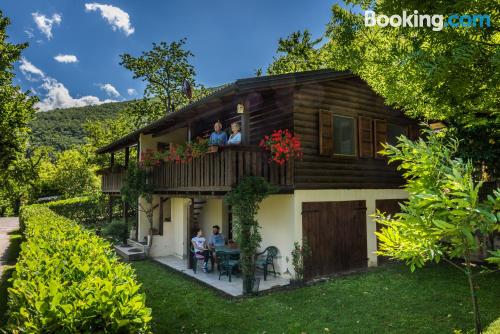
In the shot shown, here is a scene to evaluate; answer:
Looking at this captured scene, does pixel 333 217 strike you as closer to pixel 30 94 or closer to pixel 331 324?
pixel 331 324

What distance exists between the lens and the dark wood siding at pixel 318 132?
9914 millimetres

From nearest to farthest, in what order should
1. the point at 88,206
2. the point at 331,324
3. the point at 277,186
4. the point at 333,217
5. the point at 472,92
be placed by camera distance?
the point at 472,92, the point at 331,324, the point at 277,186, the point at 333,217, the point at 88,206

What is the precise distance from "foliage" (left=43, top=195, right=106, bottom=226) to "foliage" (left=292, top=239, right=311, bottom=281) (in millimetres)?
23165

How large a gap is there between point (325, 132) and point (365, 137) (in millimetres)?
1995

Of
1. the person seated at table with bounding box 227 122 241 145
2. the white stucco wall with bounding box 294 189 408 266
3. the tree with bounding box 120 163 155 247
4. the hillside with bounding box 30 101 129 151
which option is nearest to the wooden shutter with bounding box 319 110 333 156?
the white stucco wall with bounding box 294 189 408 266

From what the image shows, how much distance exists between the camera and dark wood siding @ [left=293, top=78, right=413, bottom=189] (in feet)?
32.5

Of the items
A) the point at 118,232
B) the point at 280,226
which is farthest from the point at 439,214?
the point at 118,232

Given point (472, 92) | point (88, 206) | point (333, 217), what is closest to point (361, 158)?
point (333, 217)

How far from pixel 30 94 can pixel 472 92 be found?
804 inches

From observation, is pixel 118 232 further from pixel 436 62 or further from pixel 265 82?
pixel 436 62

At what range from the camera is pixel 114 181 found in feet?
57.5

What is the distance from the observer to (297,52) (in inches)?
1118

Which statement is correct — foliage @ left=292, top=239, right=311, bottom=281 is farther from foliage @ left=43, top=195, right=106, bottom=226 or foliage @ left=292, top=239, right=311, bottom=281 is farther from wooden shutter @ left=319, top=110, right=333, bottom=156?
foliage @ left=43, top=195, right=106, bottom=226

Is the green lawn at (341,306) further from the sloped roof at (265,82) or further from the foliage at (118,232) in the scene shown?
the foliage at (118,232)
